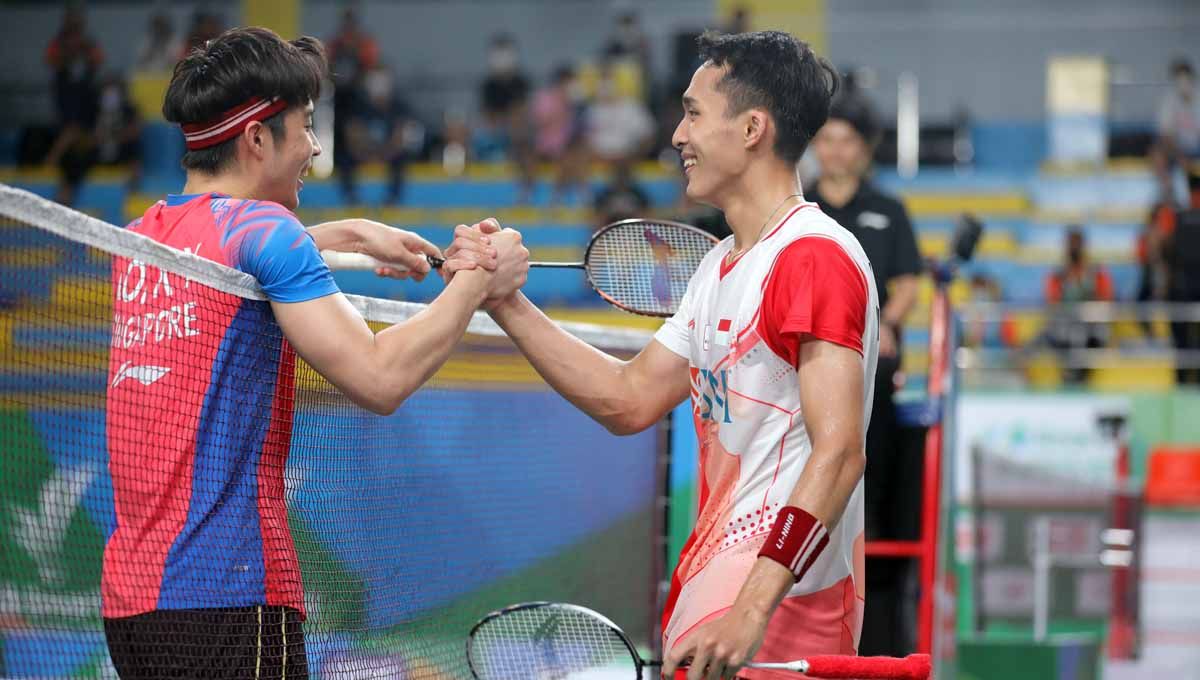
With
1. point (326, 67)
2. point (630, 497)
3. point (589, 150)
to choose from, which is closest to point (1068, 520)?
point (630, 497)

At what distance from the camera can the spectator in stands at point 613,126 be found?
59.1ft

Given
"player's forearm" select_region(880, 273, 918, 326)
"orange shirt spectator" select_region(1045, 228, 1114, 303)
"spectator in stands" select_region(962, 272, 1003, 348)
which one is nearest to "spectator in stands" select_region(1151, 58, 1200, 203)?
"orange shirt spectator" select_region(1045, 228, 1114, 303)

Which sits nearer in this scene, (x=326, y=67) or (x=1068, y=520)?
(x=326, y=67)

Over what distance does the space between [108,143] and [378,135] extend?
11.3 feet

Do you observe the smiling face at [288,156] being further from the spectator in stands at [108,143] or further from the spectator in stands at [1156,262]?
the spectator in stands at [108,143]

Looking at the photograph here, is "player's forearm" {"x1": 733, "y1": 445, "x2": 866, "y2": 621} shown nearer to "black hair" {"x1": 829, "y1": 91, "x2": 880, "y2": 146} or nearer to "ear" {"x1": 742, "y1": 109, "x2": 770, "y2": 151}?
"ear" {"x1": 742, "y1": 109, "x2": 770, "y2": 151}

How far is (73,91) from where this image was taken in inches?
744

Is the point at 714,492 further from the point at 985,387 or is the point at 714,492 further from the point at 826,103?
the point at 985,387

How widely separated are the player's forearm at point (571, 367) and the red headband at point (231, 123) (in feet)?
2.34

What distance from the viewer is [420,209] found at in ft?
60.5

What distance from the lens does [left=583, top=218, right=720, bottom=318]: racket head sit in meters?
3.62

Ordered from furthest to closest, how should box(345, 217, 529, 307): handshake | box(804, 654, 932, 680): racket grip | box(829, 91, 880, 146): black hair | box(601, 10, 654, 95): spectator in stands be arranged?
box(601, 10, 654, 95): spectator in stands
box(829, 91, 880, 146): black hair
box(345, 217, 529, 307): handshake
box(804, 654, 932, 680): racket grip

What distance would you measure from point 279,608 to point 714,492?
32.6 inches

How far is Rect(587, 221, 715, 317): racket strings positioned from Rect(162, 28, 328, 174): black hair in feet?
3.46
